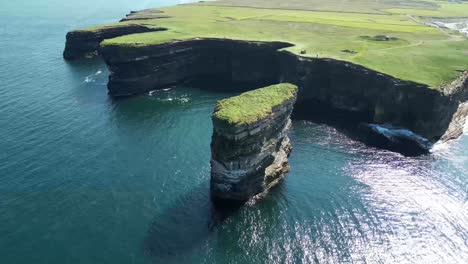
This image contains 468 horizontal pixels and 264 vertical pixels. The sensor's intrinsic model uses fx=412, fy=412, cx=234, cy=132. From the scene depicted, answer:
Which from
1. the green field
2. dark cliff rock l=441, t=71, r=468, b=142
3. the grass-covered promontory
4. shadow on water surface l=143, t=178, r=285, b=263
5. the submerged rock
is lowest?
shadow on water surface l=143, t=178, r=285, b=263

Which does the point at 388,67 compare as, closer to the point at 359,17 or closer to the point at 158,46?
the point at 158,46

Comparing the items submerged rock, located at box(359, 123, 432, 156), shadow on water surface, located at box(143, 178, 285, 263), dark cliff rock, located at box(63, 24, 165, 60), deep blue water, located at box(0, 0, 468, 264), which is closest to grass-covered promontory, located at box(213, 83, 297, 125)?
shadow on water surface, located at box(143, 178, 285, 263)

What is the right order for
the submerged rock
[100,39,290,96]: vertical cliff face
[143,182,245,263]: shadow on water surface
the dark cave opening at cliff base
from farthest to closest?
1. [100,39,290,96]: vertical cliff face
2. the dark cave opening at cliff base
3. the submerged rock
4. [143,182,245,263]: shadow on water surface

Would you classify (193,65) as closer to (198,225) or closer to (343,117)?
(343,117)

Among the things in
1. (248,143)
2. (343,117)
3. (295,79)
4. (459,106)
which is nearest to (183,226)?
(248,143)

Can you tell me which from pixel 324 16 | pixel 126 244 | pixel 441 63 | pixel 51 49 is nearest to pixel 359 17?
pixel 324 16

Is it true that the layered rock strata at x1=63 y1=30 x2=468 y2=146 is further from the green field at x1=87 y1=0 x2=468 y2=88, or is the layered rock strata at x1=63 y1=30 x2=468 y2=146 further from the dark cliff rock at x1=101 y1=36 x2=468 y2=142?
the green field at x1=87 y1=0 x2=468 y2=88

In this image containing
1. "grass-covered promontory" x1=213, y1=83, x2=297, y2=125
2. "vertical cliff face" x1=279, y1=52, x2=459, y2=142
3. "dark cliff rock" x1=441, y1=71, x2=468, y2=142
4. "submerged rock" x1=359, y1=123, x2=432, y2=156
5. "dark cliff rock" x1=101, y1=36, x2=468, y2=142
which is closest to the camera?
"grass-covered promontory" x1=213, y1=83, x2=297, y2=125
